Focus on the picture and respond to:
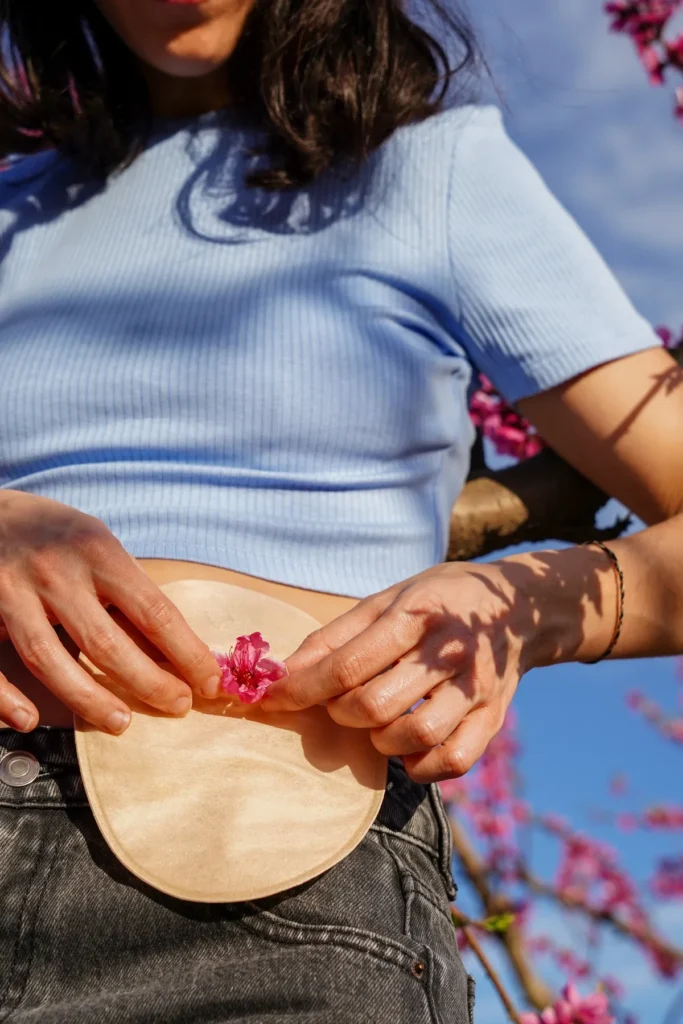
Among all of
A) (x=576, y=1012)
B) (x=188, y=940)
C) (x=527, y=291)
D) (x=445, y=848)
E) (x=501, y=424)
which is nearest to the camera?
(x=188, y=940)

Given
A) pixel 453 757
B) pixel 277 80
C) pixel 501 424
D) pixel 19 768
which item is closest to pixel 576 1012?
pixel 501 424

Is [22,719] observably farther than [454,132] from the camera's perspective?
No

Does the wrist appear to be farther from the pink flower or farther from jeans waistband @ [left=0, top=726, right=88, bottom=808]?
jeans waistband @ [left=0, top=726, right=88, bottom=808]

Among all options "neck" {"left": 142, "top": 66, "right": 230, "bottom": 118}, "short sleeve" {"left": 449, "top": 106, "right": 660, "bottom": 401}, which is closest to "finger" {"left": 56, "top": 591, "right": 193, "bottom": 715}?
"short sleeve" {"left": 449, "top": 106, "right": 660, "bottom": 401}

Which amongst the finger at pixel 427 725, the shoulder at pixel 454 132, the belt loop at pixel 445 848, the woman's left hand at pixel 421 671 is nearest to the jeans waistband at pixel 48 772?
the woman's left hand at pixel 421 671

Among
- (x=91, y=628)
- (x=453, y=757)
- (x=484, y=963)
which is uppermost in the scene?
(x=91, y=628)

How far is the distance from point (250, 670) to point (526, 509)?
122 cm

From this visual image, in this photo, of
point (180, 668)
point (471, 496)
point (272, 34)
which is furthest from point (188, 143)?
point (180, 668)

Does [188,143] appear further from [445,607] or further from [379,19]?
[445,607]

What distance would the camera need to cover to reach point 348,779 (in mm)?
1218

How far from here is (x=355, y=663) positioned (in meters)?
1.16

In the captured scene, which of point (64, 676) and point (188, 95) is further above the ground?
point (188, 95)

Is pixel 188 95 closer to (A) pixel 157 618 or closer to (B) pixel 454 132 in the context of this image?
(B) pixel 454 132

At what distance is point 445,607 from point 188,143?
3.83 ft
